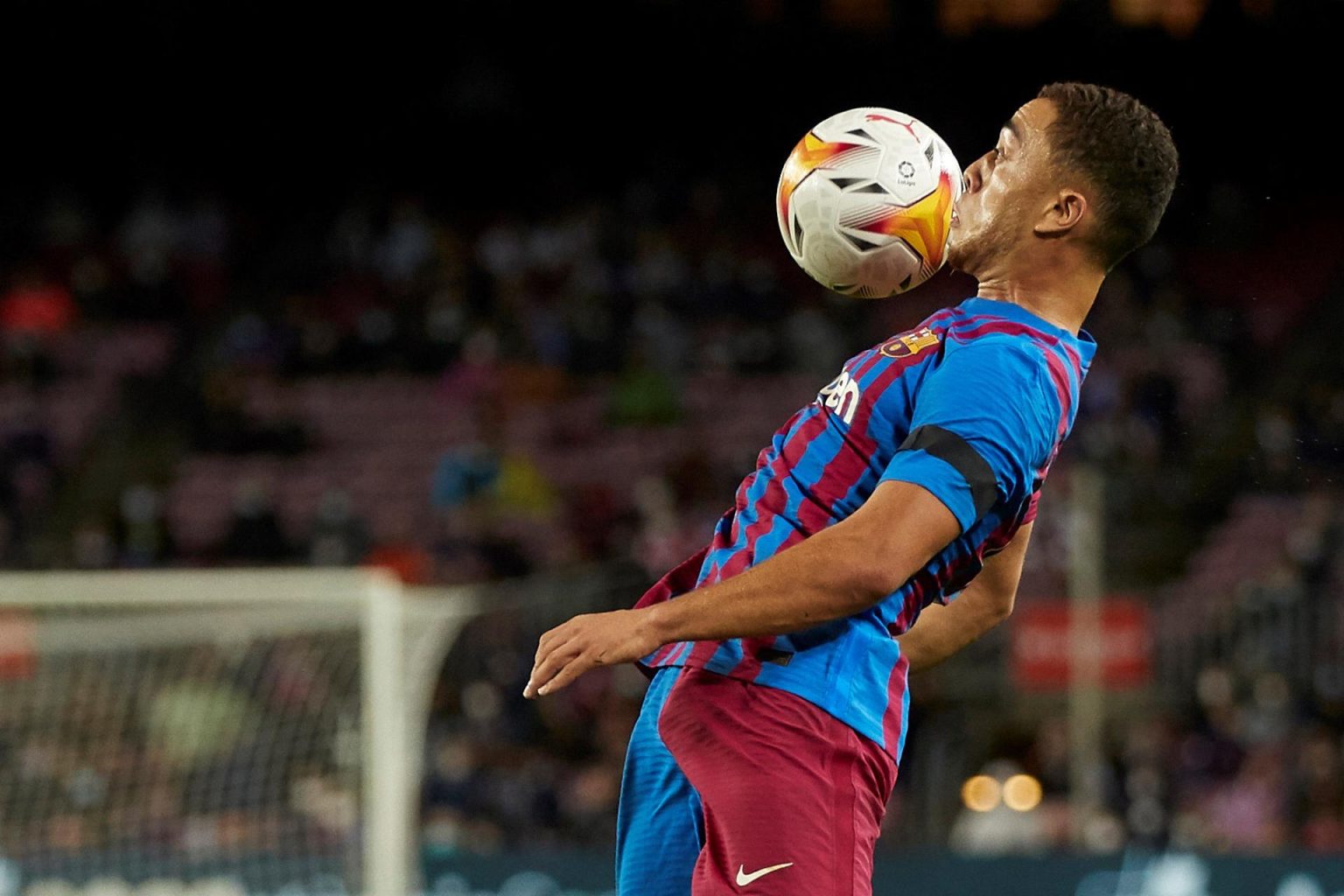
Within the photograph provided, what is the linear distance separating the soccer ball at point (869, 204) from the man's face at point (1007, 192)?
0.22 ft

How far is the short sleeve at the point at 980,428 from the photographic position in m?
2.83

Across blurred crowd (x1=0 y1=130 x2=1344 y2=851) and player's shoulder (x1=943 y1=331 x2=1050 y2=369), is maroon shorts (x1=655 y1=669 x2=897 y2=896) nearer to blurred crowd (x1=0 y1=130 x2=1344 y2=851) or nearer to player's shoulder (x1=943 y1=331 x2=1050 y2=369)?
player's shoulder (x1=943 y1=331 x2=1050 y2=369)

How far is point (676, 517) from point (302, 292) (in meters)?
6.94

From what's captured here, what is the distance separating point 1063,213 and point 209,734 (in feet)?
22.6

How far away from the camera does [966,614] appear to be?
3574mm

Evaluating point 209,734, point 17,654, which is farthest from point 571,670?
point 17,654

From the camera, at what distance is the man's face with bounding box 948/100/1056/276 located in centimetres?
320

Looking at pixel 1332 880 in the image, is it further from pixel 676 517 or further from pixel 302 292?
pixel 302 292

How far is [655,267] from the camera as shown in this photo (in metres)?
17.4

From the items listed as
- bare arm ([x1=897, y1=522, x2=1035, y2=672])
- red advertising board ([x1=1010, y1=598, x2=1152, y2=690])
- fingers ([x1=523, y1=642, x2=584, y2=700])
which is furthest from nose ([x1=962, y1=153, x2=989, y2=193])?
red advertising board ([x1=1010, y1=598, x2=1152, y2=690])

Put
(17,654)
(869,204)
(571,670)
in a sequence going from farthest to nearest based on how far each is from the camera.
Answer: (17,654), (869,204), (571,670)

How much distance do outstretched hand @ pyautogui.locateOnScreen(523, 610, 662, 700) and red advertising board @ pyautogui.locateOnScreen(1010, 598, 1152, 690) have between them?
25.8 feet

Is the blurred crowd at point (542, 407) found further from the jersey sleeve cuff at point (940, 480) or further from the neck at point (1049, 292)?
the jersey sleeve cuff at point (940, 480)

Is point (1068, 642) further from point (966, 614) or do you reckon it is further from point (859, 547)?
point (859, 547)
